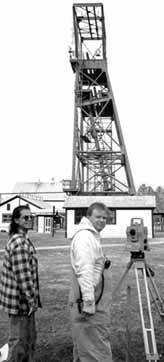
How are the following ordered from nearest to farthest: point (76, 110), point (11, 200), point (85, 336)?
point (85, 336)
point (76, 110)
point (11, 200)

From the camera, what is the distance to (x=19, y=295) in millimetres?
3432

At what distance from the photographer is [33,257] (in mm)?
3664

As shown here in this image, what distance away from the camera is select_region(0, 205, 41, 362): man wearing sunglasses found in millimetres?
3389

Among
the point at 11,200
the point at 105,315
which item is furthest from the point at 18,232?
the point at 11,200

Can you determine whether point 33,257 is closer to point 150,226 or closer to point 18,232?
point 18,232

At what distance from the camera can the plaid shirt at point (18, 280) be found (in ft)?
11.1

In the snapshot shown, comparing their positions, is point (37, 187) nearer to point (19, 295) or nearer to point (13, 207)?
point (13, 207)

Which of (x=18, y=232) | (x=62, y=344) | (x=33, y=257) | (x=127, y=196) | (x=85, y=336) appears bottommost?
(x=62, y=344)

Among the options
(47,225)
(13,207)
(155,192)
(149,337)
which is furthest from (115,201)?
(155,192)

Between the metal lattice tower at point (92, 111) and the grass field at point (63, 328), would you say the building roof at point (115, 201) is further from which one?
the grass field at point (63, 328)

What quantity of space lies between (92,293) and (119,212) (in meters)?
24.2

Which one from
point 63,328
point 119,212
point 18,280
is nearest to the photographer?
point 18,280

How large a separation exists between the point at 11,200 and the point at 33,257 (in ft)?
150

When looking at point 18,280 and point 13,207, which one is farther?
point 13,207
